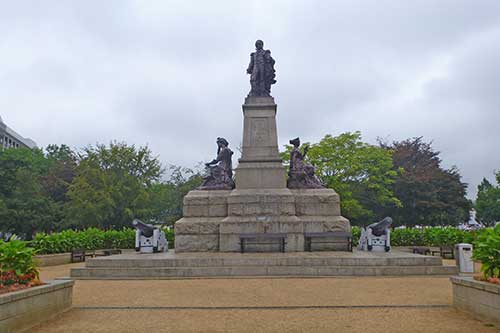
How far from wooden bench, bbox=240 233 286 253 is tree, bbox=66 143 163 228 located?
18.5m

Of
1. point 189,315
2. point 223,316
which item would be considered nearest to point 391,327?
point 223,316

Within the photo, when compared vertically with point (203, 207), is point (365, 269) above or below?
below

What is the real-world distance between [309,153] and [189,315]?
29.2 metres

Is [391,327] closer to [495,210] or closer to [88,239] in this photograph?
[88,239]

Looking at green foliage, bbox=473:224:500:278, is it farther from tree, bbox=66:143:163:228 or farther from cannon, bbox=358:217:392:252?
tree, bbox=66:143:163:228

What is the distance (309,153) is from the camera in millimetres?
36281

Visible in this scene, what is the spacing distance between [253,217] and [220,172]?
10.7ft

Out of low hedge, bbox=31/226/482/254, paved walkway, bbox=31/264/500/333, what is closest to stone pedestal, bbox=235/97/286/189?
low hedge, bbox=31/226/482/254

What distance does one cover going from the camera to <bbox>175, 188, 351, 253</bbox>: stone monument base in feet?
55.3

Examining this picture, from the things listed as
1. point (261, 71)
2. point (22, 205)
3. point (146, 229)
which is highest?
point (261, 71)

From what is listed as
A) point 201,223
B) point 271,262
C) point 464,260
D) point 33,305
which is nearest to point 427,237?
point 464,260

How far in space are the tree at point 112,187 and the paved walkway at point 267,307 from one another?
21796 millimetres

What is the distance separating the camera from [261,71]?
2062 cm

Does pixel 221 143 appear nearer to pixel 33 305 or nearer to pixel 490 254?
pixel 33 305
